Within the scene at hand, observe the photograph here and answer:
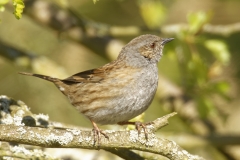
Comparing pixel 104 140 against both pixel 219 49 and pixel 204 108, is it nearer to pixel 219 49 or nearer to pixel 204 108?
pixel 204 108

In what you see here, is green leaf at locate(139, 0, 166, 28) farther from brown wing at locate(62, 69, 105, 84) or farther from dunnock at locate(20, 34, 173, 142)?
brown wing at locate(62, 69, 105, 84)

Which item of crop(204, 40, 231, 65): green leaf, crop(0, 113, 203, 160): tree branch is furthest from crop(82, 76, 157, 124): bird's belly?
crop(204, 40, 231, 65): green leaf

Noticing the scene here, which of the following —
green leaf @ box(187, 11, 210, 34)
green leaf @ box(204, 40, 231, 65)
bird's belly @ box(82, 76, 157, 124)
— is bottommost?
bird's belly @ box(82, 76, 157, 124)

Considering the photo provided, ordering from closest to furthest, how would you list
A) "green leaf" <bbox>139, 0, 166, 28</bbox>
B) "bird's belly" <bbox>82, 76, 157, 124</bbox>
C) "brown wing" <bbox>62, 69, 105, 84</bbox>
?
"bird's belly" <bbox>82, 76, 157, 124</bbox>, "brown wing" <bbox>62, 69, 105, 84</bbox>, "green leaf" <bbox>139, 0, 166, 28</bbox>

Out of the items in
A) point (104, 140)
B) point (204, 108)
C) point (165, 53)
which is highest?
point (165, 53)

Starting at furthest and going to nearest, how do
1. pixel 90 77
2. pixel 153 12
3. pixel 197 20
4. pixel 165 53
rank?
1. pixel 153 12
2. pixel 165 53
3. pixel 197 20
4. pixel 90 77

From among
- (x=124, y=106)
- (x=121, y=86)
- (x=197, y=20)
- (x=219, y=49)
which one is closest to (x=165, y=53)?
(x=197, y=20)

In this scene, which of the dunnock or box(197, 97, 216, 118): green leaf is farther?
box(197, 97, 216, 118): green leaf

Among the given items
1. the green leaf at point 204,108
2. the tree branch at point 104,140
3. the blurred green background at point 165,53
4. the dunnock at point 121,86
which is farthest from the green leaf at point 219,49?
the tree branch at point 104,140
